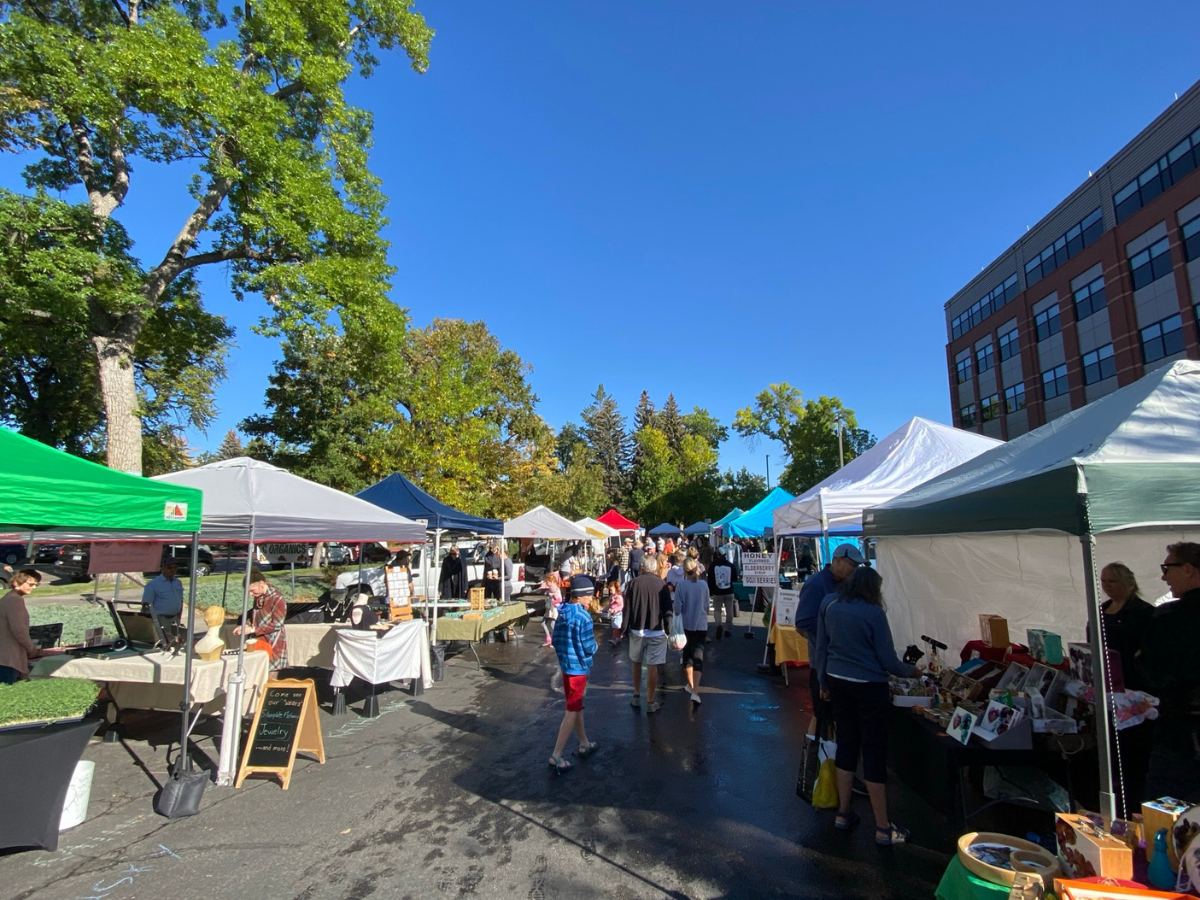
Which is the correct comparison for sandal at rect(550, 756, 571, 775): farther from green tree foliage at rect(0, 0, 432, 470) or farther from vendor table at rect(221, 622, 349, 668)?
green tree foliage at rect(0, 0, 432, 470)

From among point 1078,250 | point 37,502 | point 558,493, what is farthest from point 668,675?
point 1078,250

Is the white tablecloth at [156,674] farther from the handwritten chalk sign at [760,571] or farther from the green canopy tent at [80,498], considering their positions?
the handwritten chalk sign at [760,571]

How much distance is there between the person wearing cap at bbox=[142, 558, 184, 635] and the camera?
7.79 meters

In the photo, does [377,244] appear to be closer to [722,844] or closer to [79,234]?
[79,234]

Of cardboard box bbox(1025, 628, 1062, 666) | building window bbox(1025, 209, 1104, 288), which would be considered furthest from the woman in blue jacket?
building window bbox(1025, 209, 1104, 288)

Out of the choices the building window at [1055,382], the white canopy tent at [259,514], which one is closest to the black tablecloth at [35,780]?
the white canopy tent at [259,514]

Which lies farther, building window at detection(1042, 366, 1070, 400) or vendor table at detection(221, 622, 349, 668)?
building window at detection(1042, 366, 1070, 400)

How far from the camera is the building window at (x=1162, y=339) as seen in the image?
2380 cm

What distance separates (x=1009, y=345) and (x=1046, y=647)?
38465mm

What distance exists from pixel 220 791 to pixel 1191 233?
34.1 metres

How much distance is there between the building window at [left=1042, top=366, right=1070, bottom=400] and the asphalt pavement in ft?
110

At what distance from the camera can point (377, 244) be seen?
49.3 feet

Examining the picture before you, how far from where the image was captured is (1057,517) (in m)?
2.85

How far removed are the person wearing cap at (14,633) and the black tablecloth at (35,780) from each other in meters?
2.11
